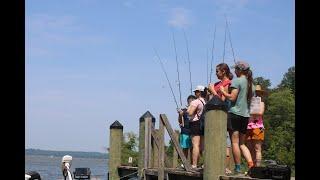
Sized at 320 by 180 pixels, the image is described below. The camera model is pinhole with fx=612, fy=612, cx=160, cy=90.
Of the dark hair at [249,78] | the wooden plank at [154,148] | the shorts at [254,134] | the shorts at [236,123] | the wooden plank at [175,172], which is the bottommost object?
the wooden plank at [175,172]

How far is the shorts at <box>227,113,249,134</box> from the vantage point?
662cm

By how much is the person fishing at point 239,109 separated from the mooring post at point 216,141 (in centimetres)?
51

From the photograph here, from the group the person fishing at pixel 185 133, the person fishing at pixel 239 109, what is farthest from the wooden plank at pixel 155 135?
the person fishing at pixel 239 109

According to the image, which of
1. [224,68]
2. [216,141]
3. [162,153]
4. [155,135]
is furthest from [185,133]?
[216,141]

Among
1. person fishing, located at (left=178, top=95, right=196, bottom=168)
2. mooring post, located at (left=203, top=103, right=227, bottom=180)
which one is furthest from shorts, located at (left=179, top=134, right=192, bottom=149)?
mooring post, located at (left=203, top=103, right=227, bottom=180)

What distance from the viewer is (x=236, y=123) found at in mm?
6656

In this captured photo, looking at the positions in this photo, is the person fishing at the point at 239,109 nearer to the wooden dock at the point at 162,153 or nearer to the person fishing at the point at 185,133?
the wooden dock at the point at 162,153

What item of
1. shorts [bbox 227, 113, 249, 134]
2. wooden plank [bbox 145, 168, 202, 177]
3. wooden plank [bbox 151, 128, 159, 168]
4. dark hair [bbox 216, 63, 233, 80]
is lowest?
wooden plank [bbox 145, 168, 202, 177]

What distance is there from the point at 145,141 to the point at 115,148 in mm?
1270

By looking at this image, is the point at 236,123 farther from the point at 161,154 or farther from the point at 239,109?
the point at 161,154

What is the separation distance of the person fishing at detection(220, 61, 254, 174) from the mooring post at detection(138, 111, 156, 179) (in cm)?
318

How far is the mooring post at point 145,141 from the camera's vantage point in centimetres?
973

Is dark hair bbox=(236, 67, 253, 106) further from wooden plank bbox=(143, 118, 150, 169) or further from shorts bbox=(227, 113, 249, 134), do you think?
wooden plank bbox=(143, 118, 150, 169)
